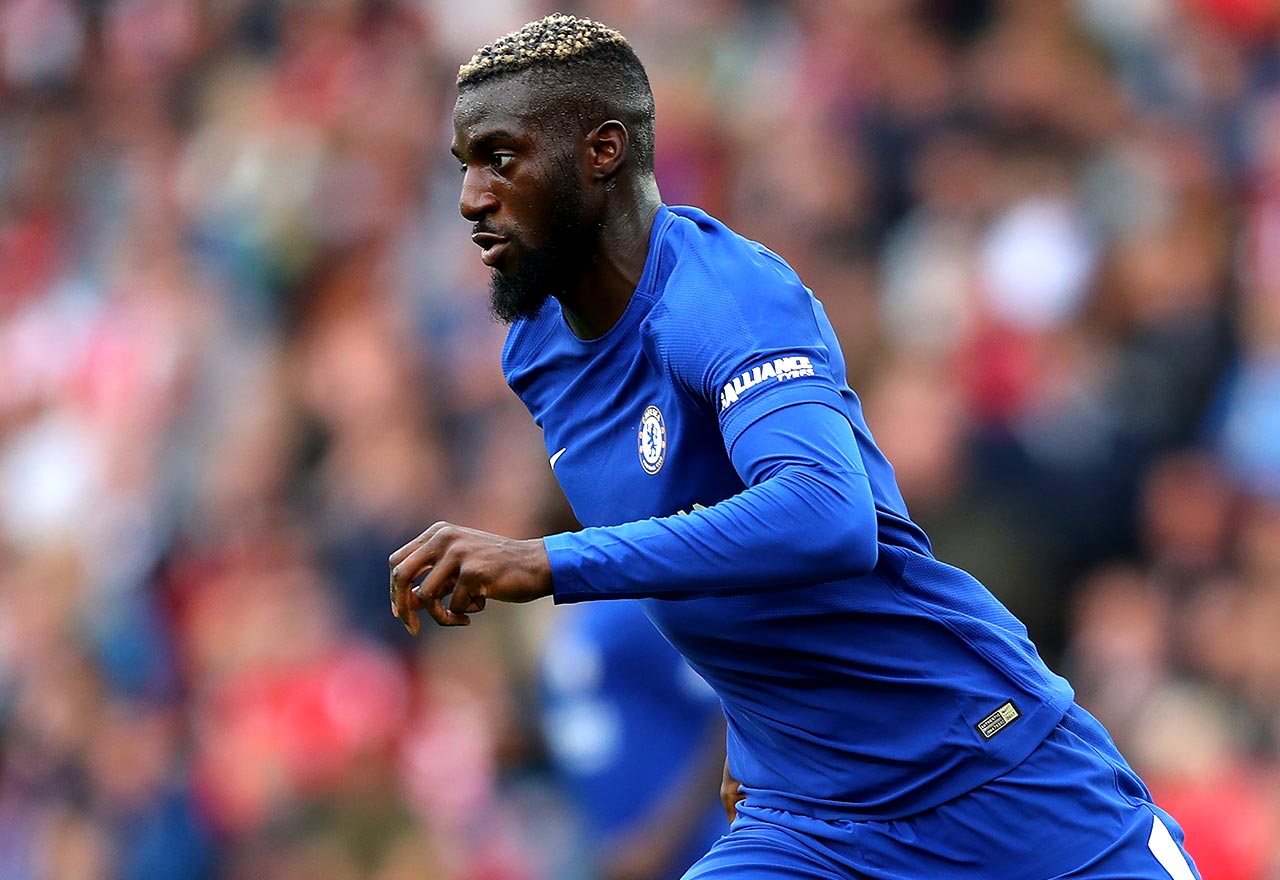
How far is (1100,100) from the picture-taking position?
Result: 7.08 metres

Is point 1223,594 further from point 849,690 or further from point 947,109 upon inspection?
point 849,690

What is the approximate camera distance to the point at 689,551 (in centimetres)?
293

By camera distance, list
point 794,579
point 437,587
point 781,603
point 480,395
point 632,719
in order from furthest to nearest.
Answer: point 480,395, point 632,719, point 781,603, point 794,579, point 437,587

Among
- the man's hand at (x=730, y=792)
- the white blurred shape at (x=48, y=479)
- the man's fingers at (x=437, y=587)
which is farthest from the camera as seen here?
the white blurred shape at (x=48, y=479)

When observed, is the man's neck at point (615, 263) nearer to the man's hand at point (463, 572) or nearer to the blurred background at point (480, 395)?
the man's hand at point (463, 572)

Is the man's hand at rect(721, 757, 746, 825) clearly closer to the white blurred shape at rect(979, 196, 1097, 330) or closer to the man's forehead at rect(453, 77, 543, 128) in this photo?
the man's forehead at rect(453, 77, 543, 128)

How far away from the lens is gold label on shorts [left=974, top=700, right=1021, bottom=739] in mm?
3340

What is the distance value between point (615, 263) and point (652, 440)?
32 cm

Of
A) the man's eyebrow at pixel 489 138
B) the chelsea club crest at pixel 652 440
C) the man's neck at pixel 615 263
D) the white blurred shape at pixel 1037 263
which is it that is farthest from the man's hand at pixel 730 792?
the white blurred shape at pixel 1037 263

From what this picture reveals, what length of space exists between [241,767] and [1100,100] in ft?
14.4

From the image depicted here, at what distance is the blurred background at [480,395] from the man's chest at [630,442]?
162cm

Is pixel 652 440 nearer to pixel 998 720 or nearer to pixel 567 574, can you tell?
pixel 567 574

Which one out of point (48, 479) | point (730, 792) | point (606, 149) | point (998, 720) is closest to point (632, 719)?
point (730, 792)

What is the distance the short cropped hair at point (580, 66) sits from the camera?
10.9ft
